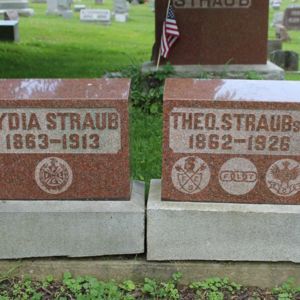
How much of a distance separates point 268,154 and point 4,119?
4.83 ft

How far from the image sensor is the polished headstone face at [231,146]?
3.09 m

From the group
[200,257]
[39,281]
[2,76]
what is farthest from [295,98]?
[2,76]

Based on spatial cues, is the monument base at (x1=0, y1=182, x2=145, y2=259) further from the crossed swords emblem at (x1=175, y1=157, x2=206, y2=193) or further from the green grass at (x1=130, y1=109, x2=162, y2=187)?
the green grass at (x1=130, y1=109, x2=162, y2=187)

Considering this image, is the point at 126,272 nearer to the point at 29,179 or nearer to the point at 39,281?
the point at 39,281

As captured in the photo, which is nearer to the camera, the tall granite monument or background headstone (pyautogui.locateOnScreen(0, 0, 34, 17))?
the tall granite monument

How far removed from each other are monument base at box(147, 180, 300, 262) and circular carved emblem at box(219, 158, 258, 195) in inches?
3.6

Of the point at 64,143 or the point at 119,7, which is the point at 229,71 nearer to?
the point at 64,143

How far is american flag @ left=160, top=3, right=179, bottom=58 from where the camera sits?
6.93m

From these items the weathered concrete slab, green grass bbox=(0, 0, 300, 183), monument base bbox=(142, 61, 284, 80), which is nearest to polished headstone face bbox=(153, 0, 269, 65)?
monument base bbox=(142, 61, 284, 80)

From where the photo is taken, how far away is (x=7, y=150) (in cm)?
320

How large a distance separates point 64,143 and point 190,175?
73cm

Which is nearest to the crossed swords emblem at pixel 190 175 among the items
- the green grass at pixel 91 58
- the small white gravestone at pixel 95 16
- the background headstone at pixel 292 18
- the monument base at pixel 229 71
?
the green grass at pixel 91 58

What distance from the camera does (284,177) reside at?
3184 millimetres

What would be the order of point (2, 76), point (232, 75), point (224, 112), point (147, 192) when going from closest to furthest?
point (224, 112) → point (147, 192) → point (232, 75) → point (2, 76)
